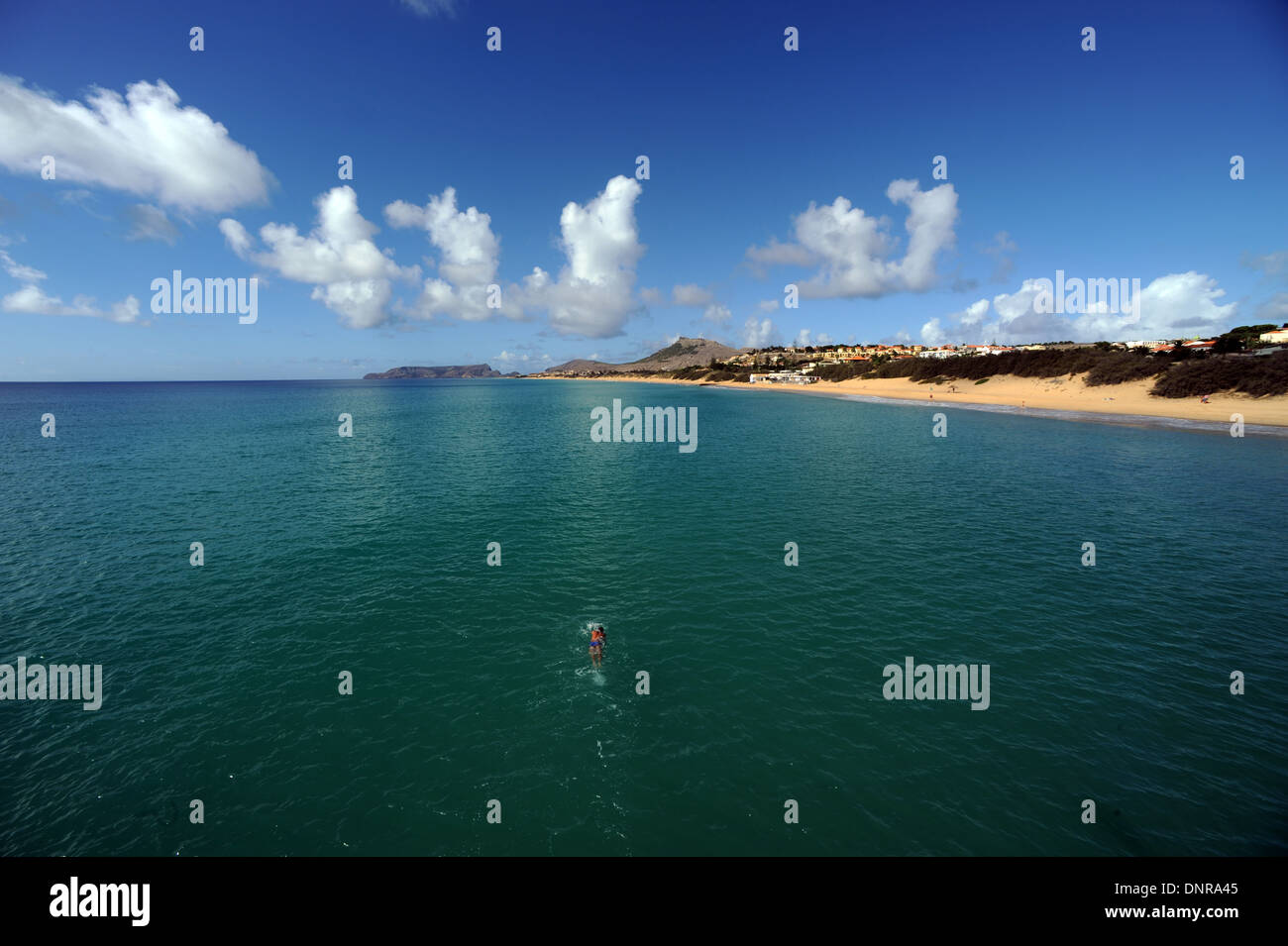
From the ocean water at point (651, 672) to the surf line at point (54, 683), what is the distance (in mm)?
578

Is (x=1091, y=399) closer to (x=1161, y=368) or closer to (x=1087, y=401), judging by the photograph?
(x=1087, y=401)

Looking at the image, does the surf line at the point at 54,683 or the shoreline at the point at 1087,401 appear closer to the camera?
the surf line at the point at 54,683

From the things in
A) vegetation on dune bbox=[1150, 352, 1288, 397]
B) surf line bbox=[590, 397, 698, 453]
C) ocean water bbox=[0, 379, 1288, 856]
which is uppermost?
vegetation on dune bbox=[1150, 352, 1288, 397]

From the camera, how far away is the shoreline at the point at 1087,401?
94.2m

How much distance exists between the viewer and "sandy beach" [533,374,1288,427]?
9481 centimetres

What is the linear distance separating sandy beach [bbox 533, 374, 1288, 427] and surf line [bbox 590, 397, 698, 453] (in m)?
84.0

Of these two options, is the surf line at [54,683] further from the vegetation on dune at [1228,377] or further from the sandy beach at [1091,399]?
the vegetation on dune at [1228,377]

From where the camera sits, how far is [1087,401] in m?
128

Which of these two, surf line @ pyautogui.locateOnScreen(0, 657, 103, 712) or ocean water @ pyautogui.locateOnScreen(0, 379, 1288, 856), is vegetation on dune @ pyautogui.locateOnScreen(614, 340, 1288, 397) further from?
surf line @ pyautogui.locateOnScreen(0, 657, 103, 712)

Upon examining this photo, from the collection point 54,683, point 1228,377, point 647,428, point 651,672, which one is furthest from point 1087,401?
point 54,683

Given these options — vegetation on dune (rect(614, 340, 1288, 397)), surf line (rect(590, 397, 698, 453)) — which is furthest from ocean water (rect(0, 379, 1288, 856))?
vegetation on dune (rect(614, 340, 1288, 397))

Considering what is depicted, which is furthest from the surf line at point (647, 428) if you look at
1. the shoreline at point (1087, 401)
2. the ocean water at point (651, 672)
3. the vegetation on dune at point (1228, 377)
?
the vegetation on dune at point (1228, 377)
